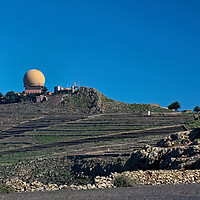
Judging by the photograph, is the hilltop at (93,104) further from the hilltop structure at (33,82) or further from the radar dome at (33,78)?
the radar dome at (33,78)

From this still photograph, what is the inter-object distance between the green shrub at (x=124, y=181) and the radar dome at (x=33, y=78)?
322 ft

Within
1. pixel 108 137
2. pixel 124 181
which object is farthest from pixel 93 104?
pixel 124 181

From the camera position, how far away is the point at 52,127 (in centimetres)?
7506

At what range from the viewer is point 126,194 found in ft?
55.0

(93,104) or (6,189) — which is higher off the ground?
(93,104)

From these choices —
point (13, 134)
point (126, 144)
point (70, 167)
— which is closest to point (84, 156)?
point (70, 167)

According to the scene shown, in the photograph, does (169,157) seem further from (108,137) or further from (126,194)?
(108,137)

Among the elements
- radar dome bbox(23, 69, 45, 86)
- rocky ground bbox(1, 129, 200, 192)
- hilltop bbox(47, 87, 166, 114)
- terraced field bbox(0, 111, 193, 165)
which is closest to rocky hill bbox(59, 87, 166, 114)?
hilltop bbox(47, 87, 166, 114)

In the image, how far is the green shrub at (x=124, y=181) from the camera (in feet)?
61.3

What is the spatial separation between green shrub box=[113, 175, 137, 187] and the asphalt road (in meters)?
0.54

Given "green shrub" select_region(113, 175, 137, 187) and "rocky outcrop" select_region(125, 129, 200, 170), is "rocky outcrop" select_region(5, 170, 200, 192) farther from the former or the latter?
"rocky outcrop" select_region(125, 129, 200, 170)

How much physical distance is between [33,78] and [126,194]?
331ft

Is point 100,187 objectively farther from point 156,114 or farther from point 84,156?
point 156,114

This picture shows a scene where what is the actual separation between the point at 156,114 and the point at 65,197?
2735 inches
